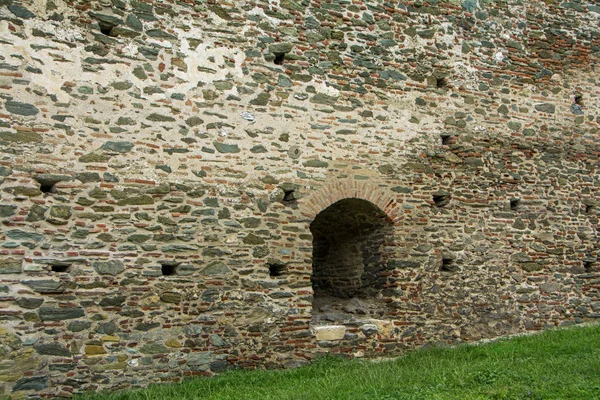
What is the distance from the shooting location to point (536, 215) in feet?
28.0

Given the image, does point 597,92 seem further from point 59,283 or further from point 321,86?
point 59,283

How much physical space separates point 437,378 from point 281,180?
113 inches

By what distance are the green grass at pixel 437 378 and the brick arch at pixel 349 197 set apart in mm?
1774

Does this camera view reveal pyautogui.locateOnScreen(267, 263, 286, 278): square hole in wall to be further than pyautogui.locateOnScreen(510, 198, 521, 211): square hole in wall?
No

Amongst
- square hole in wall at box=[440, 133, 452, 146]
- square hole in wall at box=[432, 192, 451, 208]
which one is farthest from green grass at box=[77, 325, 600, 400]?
square hole in wall at box=[440, 133, 452, 146]

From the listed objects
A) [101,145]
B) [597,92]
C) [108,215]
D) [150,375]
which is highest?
[597,92]

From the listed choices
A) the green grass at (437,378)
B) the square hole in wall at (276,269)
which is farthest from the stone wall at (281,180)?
the green grass at (437,378)

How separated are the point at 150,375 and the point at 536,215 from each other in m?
5.80

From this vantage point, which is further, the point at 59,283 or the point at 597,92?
the point at 597,92

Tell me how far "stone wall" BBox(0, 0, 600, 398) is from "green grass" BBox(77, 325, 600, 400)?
0.48 m

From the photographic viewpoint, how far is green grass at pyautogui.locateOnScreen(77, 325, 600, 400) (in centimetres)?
501

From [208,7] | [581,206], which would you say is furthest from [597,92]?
[208,7]

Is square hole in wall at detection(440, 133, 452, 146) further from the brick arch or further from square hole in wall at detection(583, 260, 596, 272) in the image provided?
square hole in wall at detection(583, 260, 596, 272)

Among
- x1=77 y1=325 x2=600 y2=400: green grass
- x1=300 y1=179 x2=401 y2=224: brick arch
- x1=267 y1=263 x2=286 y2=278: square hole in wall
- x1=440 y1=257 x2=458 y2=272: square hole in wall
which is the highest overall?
x1=300 y1=179 x2=401 y2=224: brick arch
